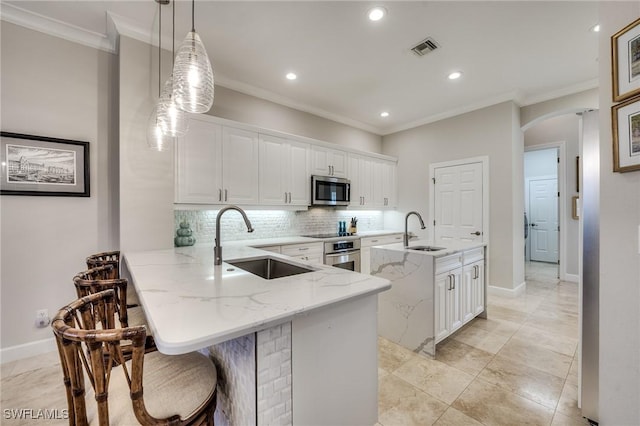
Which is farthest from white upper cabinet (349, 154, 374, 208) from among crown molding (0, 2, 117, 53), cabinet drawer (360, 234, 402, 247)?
crown molding (0, 2, 117, 53)

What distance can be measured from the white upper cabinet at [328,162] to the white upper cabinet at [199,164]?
1.50m

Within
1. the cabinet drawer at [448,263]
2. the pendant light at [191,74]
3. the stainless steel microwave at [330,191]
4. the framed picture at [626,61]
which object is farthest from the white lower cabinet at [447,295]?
the pendant light at [191,74]

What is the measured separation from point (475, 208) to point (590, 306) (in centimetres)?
→ 277

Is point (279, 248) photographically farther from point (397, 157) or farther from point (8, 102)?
point (397, 157)

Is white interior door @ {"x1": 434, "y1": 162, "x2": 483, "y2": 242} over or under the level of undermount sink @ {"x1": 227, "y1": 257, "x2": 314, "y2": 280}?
over

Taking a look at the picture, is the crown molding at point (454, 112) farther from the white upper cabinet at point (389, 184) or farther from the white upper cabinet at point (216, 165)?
the white upper cabinet at point (216, 165)

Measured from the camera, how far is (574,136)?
4.81 metres

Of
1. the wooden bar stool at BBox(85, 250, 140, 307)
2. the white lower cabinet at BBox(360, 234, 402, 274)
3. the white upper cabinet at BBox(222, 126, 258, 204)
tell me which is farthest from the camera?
the white lower cabinet at BBox(360, 234, 402, 274)

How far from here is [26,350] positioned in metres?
2.35

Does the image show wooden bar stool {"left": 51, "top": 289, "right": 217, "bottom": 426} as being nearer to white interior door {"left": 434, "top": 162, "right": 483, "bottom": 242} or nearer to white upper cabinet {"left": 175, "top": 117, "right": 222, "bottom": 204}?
white upper cabinet {"left": 175, "top": 117, "right": 222, "bottom": 204}

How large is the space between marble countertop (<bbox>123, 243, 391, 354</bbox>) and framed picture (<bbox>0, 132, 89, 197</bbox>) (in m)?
1.43

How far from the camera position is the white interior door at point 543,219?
632cm

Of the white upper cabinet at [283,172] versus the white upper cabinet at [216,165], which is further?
the white upper cabinet at [283,172]

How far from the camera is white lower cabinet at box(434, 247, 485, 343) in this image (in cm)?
241
